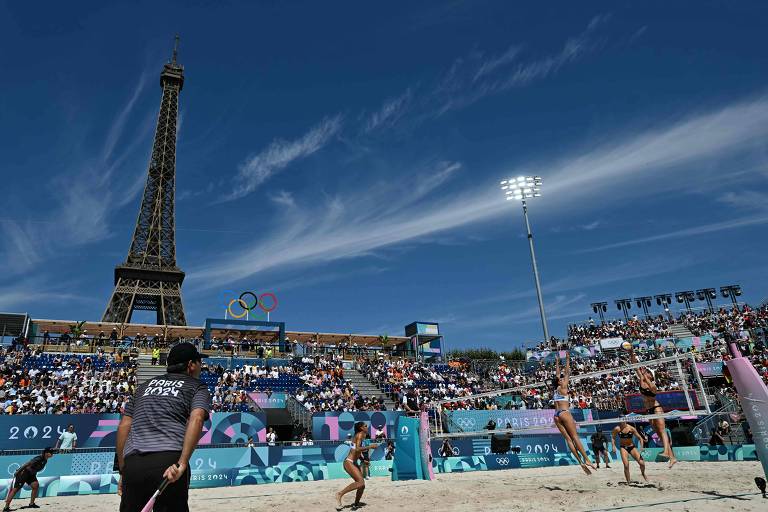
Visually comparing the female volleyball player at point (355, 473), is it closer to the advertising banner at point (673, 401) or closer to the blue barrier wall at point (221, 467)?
the blue barrier wall at point (221, 467)

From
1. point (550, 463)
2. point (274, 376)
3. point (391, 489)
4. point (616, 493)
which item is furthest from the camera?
point (274, 376)

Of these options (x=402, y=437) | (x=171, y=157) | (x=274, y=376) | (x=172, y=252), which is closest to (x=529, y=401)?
(x=274, y=376)

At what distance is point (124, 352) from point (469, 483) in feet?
75.2

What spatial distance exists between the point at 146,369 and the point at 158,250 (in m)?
32.1

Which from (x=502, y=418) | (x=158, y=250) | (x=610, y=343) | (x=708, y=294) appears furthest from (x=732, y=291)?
(x=158, y=250)

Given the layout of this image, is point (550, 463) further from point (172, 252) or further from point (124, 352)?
point (172, 252)

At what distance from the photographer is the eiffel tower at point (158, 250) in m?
50.5

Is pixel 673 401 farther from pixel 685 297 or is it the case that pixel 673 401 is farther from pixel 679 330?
pixel 685 297

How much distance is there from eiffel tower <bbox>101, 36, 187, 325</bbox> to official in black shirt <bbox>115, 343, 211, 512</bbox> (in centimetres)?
4930

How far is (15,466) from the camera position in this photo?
15117mm

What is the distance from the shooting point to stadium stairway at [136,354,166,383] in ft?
83.9

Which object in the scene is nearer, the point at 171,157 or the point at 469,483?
the point at 469,483

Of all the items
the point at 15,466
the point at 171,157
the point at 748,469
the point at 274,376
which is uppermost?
the point at 171,157

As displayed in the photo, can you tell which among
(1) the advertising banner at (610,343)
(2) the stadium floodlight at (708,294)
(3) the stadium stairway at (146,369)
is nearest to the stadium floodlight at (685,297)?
(2) the stadium floodlight at (708,294)
